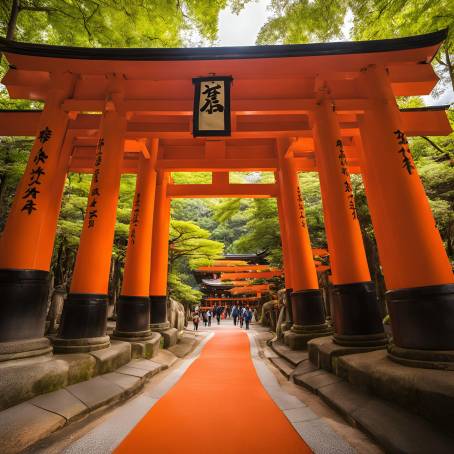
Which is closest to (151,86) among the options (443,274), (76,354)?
(76,354)

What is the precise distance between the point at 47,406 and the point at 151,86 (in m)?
6.25

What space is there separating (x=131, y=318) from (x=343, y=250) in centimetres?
525

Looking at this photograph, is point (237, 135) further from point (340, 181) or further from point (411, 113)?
point (411, 113)

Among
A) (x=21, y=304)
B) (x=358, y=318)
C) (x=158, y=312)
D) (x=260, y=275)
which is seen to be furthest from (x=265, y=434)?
(x=260, y=275)

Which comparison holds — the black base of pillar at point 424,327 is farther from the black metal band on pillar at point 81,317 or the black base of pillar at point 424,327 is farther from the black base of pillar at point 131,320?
the black base of pillar at point 131,320

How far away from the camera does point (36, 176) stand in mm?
4367

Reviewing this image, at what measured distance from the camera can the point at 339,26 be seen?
900cm

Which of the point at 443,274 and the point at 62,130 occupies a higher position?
the point at 62,130

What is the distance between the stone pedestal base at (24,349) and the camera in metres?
3.24

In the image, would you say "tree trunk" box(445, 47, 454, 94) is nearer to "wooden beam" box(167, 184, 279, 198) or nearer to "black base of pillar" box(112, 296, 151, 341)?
"wooden beam" box(167, 184, 279, 198)

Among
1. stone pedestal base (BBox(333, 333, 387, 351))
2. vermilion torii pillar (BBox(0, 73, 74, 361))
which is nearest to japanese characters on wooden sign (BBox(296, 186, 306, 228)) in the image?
stone pedestal base (BBox(333, 333, 387, 351))

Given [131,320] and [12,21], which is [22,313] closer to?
[131,320]

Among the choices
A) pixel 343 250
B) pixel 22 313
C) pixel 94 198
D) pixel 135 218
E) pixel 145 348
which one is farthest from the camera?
pixel 135 218

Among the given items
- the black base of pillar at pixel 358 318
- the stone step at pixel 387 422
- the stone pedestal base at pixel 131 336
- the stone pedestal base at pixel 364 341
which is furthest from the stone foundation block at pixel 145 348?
the stone pedestal base at pixel 364 341
